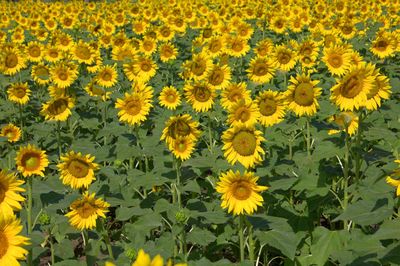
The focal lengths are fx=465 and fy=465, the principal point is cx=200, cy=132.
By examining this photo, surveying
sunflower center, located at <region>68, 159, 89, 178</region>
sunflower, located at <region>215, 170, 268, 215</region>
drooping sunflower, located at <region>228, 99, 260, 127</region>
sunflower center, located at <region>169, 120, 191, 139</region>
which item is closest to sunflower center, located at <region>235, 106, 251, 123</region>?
drooping sunflower, located at <region>228, 99, 260, 127</region>

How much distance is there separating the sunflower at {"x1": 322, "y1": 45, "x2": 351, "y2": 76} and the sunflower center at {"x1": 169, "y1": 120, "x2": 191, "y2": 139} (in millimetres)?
2366

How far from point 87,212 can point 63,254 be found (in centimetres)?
44

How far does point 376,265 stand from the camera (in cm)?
337

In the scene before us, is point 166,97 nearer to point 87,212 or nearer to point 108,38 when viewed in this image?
point 87,212

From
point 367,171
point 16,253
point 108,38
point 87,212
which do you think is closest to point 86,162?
point 87,212

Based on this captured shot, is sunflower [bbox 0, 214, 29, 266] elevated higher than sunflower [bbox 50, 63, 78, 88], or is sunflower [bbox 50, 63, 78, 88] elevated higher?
sunflower [bbox 0, 214, 29, 266]

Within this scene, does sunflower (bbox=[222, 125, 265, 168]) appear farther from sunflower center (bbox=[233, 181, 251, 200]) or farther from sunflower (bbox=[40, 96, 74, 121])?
sunflower (bbox=[40, 96, 74, 121])

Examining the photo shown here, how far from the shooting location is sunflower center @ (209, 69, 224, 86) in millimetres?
6613

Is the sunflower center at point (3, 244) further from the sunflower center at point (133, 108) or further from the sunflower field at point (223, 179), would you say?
the sunflower center at point (133, 108)

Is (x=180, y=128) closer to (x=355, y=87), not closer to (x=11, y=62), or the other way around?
(x=355, y=87)

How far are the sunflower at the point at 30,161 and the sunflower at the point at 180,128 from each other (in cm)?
124

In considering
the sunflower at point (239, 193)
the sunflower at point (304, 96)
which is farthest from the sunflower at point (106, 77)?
the sunflower at point (239, 193)

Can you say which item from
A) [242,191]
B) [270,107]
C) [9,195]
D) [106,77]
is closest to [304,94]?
[270,107]

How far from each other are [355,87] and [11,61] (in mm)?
6673
